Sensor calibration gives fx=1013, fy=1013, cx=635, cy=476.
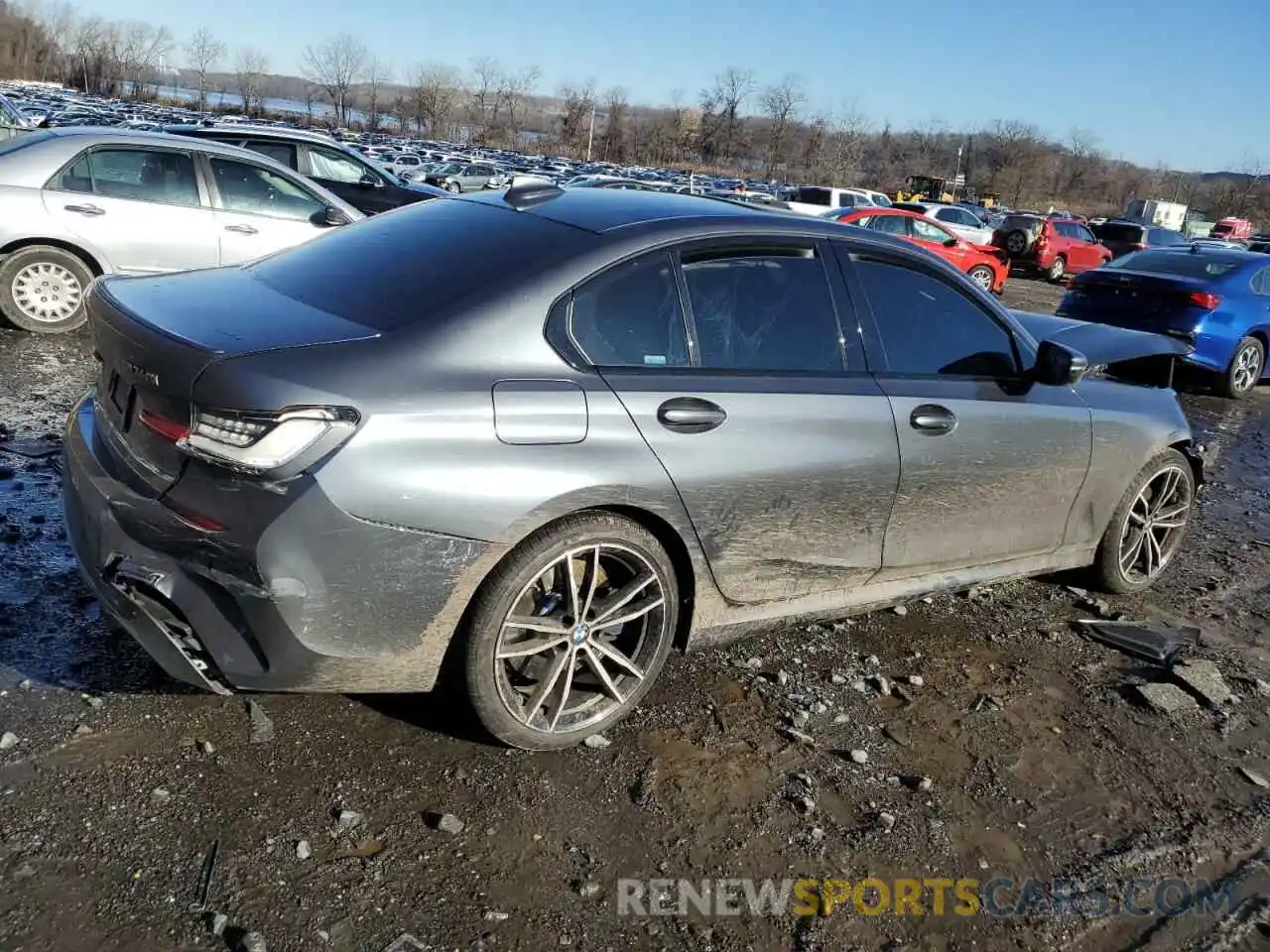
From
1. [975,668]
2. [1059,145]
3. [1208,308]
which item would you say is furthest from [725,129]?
[975,668]

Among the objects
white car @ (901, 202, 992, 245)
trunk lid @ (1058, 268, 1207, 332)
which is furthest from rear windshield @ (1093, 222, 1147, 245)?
trunk lid @ (1058, 268, 1207, 332)

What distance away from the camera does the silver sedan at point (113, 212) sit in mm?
7578

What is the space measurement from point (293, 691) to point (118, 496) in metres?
0.73

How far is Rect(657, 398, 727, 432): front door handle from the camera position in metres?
3.05

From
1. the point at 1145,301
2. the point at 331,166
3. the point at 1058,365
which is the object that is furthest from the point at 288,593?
the point at 331,166

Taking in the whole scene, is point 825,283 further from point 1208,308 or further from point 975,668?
point 1208,308

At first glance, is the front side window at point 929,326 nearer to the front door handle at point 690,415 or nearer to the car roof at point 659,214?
the car roof at point 659,214

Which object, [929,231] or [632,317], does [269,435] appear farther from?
[929,231]

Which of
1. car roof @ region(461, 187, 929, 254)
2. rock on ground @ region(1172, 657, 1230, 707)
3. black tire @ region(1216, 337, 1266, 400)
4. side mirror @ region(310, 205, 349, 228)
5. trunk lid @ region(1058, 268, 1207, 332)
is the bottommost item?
black tire @ region(1216, 337, 1266, 400)

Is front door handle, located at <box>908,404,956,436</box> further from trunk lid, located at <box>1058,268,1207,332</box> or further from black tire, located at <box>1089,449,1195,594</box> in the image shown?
trunk lid, located at <box>1058,268,1207,332</box>

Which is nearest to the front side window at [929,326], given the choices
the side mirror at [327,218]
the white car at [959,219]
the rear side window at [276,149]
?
the side mirror at [327,218]

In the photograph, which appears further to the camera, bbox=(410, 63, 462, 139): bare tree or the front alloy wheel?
bbox=(410, 63, 462, 139): bare tree

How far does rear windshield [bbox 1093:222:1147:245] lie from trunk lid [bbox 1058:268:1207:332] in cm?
2322

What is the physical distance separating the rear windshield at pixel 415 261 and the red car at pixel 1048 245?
→ 2586 centimetres
